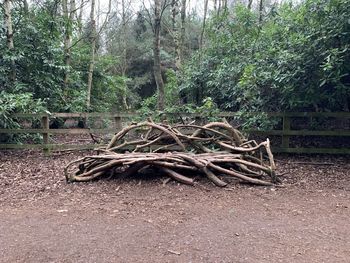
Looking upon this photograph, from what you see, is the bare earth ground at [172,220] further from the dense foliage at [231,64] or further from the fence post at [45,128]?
the dense foliage at [231,64]

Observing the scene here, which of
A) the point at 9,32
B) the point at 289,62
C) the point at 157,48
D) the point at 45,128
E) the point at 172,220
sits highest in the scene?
the point at 9,32

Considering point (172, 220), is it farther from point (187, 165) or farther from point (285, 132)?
point (285, 132)

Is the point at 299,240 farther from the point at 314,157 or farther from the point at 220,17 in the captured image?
the point at 220,17

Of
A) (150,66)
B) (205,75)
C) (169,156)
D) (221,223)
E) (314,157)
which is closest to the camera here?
(221,223)

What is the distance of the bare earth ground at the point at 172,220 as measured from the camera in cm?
319

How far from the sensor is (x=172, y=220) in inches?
159

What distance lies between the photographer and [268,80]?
7352 millimetres

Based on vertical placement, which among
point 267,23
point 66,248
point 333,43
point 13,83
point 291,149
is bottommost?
point 66,248

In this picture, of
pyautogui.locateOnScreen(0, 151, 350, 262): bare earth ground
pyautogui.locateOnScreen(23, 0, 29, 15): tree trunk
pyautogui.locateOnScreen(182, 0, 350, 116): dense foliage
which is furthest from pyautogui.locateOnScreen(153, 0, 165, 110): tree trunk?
pyautogui.locateOnScreen(23, 0, 29, 15): tree trunk

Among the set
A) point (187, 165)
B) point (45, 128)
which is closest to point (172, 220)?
point (187, 165)

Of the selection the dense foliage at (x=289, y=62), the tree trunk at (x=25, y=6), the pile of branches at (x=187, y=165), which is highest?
the tree trunk at (x=25, y=6)

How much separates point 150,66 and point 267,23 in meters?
13.6

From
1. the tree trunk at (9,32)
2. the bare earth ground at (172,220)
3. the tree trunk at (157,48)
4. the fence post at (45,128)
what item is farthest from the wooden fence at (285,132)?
the tree trunk at (9,32)

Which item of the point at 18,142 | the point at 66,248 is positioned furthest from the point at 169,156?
the point at 18,142
